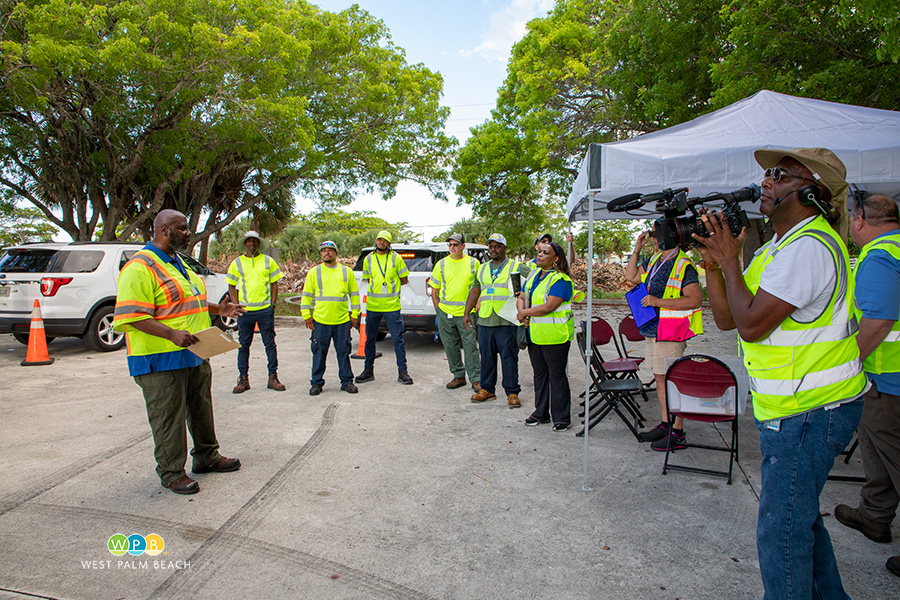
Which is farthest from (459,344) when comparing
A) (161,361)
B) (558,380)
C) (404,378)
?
(161,361)

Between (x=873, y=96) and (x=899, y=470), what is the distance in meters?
7.72

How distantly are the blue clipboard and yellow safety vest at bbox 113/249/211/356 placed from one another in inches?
149

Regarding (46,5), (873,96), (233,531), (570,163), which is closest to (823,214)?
(233,531)

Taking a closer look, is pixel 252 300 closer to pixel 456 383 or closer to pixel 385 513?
pixel 456 383

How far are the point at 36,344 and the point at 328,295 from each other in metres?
5.04

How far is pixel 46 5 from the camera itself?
10.7 meters

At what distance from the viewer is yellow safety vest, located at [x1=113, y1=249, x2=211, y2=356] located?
3.43m

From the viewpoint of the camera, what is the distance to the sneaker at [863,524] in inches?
119

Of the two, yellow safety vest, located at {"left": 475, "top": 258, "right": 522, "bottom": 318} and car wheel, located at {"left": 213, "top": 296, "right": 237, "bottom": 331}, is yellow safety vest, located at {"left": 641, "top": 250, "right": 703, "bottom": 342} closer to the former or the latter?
yellow safety vest, located at {"left": 475, "top": 258, "right": 522, "bottom": 318}

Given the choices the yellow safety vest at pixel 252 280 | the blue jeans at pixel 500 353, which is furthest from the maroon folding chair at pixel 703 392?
the yellow safety vest at pixel 252 280

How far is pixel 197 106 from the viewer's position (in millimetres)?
14977

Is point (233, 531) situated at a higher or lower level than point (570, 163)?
lower

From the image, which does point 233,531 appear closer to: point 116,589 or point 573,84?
point 116,589

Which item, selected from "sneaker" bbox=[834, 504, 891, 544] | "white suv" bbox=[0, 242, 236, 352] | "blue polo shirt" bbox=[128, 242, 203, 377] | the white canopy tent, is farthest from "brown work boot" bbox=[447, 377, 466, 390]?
"white suv" bbox=[0, 242, 236, 352]
